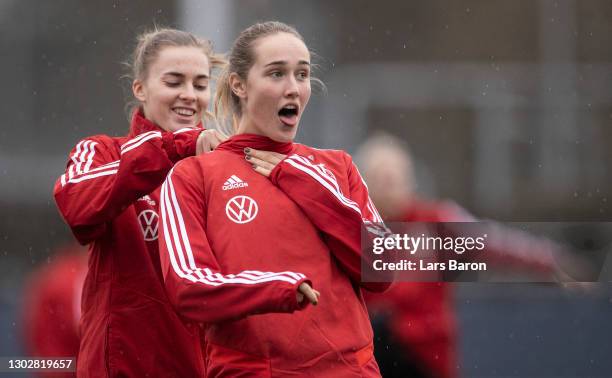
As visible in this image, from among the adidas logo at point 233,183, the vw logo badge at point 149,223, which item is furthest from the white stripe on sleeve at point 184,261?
the vw logo badge at point 149,223

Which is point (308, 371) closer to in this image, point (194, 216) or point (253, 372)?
point (253, 372)

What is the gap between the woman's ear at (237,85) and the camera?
8.07 ft

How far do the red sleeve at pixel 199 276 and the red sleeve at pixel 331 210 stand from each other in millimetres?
179

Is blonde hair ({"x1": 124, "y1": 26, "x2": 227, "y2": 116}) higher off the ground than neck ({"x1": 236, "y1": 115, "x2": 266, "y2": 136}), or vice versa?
blonde hair ({"x1": 124, "y1": 26, "x2": 227, "y2": 116})

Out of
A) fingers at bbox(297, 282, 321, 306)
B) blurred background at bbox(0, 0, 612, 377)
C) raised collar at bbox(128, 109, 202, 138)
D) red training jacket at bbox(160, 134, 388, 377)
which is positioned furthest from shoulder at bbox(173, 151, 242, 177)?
blurred background at bbox(0, 0, 612, 377)

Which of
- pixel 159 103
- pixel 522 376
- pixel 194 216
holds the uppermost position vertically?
pixel 159 103

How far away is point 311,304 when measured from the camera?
2168 mm

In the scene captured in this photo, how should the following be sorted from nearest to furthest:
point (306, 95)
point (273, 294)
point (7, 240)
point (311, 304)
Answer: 1. point (273, 294)
2. point (311, 304)
3. point (306, 95)
4. point (7, 240)

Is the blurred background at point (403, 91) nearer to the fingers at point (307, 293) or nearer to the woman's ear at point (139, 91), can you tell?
the woman's ear at point (139, 91)

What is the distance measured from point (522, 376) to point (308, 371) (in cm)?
355

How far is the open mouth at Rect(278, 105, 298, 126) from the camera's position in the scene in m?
2.39

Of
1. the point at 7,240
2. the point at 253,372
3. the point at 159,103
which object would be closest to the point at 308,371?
the point at 253,372

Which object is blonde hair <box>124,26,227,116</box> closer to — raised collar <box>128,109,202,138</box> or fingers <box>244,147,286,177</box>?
raised collar <box>128,109,202,138</box>

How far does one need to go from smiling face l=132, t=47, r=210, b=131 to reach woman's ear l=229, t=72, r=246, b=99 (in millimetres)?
374
